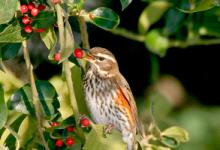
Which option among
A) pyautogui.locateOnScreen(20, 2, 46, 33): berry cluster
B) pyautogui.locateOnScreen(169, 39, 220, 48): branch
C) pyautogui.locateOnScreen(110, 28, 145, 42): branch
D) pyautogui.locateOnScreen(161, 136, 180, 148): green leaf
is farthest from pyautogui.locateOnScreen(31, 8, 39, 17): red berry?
pyautogui.locateOnScreen(169, 39, 220, 48): branch

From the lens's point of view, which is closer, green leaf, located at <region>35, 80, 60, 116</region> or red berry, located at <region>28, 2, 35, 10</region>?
red berry, located at <region>28, 2, 35, 10</region>

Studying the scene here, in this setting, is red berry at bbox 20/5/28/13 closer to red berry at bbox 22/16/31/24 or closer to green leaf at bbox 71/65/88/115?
red berry at bbox 22/16/31/24

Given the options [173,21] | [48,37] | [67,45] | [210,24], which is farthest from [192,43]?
[67,45]

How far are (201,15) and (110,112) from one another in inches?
25.6

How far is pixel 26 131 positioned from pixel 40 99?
11cm

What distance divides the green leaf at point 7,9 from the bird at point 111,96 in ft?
4.19

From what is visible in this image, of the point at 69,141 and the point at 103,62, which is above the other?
the point at 69,141

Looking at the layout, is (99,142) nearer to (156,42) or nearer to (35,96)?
(35,96)

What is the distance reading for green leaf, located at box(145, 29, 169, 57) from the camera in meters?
3.95

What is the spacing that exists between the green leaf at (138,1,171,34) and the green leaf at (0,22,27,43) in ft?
4.71

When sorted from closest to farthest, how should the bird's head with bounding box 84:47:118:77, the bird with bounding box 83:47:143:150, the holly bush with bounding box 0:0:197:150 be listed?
1. the holly bush with bounding box 0:0:197:150
2. the bird's head with bounding box 84:47:118:77
3. the bird with bounding box 83:47:143:150

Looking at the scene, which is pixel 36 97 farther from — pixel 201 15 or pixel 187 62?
pixel 187 62

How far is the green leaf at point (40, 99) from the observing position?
8.89ft

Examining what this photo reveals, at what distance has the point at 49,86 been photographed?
280 cm
